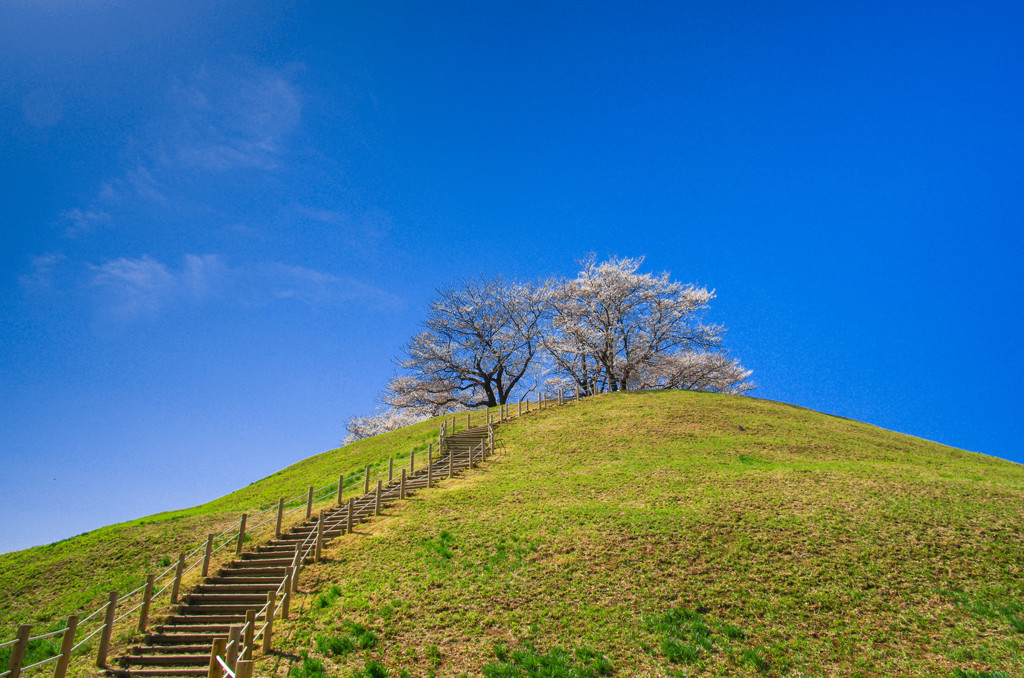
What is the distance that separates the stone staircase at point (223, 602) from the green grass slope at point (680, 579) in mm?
1216

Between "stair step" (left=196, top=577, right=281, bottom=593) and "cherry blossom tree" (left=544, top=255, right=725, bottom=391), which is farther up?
"cherry blossom tree" (left=544, top=255, right=725, bottom=391)

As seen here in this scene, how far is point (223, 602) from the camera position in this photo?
49.3ft

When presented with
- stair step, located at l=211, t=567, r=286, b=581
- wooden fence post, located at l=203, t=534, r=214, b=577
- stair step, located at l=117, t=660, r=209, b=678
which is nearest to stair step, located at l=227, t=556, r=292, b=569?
stair step, located at l=211, t=567, r=286, b=581

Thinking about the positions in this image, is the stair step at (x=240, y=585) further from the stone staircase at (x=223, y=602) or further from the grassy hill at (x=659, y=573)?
the grassy hill at (x=659, y=573)

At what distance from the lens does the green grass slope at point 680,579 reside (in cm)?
1148

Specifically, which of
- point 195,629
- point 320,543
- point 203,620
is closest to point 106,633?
point 195,629

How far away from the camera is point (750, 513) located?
17.5 meters

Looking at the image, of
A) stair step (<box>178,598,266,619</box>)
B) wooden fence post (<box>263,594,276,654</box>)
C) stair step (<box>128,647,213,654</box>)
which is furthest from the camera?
stair step (<box>178,598,266,619</box>)

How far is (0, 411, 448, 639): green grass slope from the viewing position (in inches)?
642

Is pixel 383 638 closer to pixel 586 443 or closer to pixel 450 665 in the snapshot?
pixel 450 665

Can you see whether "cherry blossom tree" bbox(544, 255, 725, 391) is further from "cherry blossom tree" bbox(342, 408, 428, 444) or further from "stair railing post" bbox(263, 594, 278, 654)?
"stair railing post" bbox(263, 594, 278, 654)

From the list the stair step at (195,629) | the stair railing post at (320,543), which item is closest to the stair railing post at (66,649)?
the stair step at (195,629)

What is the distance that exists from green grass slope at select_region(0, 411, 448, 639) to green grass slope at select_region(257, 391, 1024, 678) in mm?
6694

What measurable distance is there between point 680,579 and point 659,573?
1.71 ft
